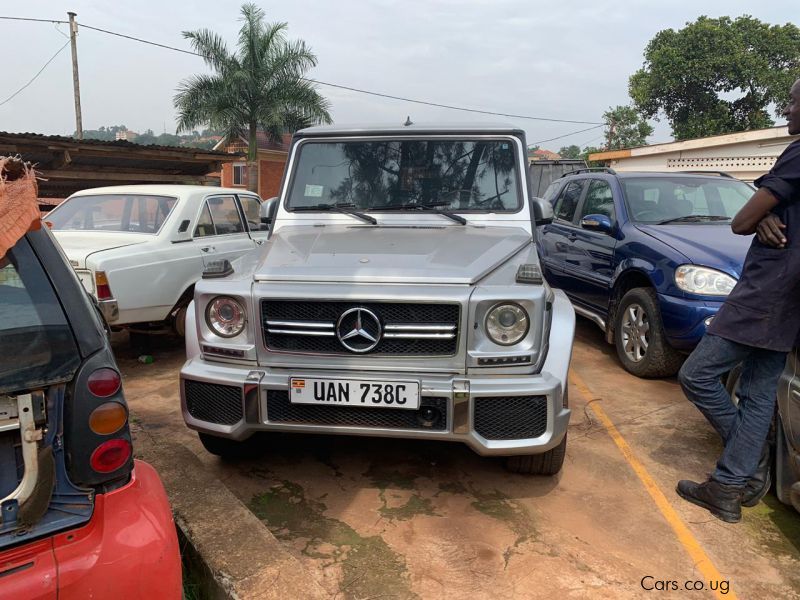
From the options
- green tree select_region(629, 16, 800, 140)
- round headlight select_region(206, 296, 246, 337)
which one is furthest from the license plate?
green tree select_region(629, 16, 800, 140)

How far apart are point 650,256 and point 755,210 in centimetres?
228

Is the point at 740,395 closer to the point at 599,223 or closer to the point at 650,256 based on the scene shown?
the point at 650,256

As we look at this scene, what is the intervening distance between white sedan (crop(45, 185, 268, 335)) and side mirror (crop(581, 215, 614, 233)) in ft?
12.2

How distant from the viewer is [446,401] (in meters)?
2.74

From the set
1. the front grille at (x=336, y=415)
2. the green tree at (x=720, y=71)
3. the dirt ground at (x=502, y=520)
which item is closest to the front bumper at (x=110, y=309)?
the dirt ground at (x=502, y=520)

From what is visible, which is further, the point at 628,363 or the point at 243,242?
the point at 243,242

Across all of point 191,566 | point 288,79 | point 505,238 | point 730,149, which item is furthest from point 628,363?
point 288,79

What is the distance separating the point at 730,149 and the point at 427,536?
20.1 m

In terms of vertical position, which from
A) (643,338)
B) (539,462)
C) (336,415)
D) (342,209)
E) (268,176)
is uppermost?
(268,176)

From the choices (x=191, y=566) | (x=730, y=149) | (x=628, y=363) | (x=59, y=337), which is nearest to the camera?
(x=59, y=337)

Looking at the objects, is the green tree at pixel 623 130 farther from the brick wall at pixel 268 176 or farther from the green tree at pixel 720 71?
the brick wall at pixel 268 176

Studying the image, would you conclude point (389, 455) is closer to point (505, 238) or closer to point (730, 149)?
point (505, 238)

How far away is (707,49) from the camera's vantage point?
104ft

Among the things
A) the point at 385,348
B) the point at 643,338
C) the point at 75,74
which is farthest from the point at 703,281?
the point at 75,74
